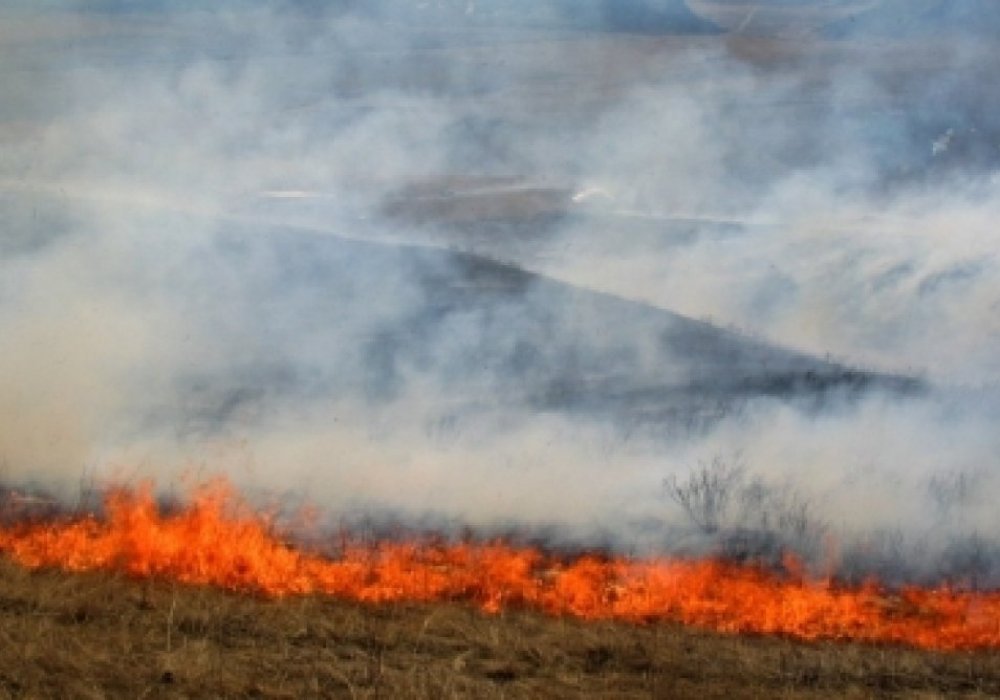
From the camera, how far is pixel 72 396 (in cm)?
1095

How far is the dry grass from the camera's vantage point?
21.0 ft

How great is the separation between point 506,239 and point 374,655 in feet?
21.4

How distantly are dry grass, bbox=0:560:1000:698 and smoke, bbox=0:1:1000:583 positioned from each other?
3.08 m

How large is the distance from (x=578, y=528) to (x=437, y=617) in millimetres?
2447

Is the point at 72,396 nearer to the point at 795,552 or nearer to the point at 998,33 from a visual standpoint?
the point at 795,552

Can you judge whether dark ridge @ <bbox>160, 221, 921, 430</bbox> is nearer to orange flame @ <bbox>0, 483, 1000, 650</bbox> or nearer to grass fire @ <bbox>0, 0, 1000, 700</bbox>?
grass fire @ <bbox>0, 0, 1000, 700</bbox>

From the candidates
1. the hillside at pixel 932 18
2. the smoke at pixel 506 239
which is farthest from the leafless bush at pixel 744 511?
the hillside at pixel 932 18

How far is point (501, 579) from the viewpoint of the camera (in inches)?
336

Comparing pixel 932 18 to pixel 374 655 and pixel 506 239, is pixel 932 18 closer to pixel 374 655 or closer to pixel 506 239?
pixel 506 239

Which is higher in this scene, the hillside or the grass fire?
the hillside

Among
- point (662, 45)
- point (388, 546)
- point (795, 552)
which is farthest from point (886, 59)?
point (388, 546)

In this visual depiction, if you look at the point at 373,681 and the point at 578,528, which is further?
the point at 578,528

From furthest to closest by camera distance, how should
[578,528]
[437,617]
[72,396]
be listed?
1. [72,396]
2. [578,528]
3. [437,617]

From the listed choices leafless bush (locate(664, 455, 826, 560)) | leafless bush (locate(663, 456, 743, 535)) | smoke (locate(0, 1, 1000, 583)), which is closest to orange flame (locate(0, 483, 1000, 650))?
leafless bush (locate(664, 455, 826, 560))
